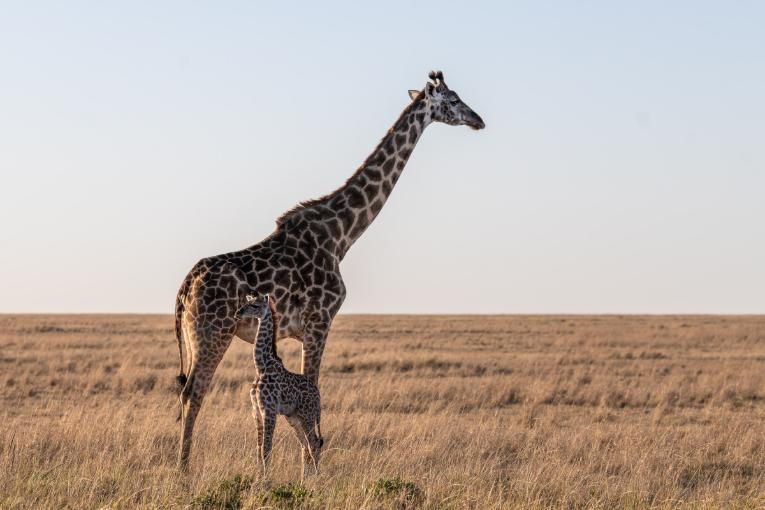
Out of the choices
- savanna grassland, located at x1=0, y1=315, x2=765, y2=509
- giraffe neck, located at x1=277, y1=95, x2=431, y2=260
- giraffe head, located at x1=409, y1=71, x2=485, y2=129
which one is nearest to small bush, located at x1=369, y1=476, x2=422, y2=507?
savanna grassland, located at x1=0, y1=315, x2=765, y2=509

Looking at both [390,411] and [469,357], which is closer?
[390,411]

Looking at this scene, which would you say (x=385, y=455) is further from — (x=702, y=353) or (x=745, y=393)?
(x=702, y=353)

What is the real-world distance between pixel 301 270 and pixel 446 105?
108 inches

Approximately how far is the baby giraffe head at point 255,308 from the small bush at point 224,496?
1.48m

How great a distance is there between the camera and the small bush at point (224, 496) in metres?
8.02

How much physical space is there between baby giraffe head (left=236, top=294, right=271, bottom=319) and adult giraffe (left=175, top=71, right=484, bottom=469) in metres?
0.39

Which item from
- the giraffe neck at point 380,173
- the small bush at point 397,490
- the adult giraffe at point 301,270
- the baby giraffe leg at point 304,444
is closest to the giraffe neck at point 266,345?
the adult giraffe at point 301,270

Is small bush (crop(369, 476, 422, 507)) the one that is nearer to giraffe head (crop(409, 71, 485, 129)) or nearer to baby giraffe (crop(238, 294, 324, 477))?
baby giraffe (crop(238, 294, 324, 477))

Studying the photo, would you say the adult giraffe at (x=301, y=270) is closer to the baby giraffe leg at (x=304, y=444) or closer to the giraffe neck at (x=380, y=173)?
the giraffe neck at (x=380, y=173)

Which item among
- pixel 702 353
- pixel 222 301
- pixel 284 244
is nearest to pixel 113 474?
pixel 222 301

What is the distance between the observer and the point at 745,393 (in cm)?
1989

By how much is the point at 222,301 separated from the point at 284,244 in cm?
104

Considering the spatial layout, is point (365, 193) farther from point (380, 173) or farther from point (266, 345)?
point (266, 345)

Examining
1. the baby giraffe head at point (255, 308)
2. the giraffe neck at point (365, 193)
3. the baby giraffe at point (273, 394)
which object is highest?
the giraffe neck at point (365, 193)
